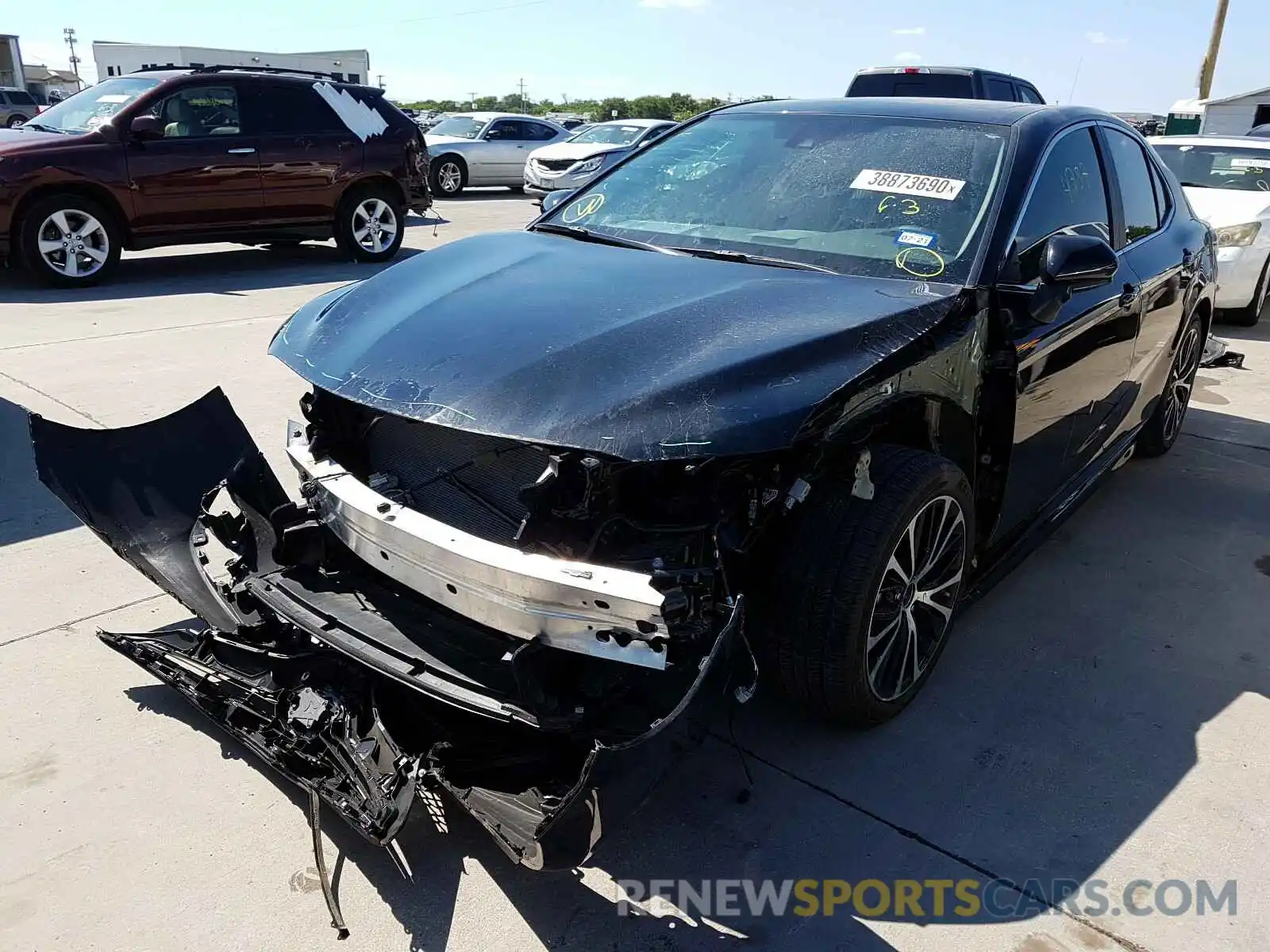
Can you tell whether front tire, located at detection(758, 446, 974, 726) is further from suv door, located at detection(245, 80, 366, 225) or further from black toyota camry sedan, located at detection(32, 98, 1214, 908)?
suv door, located at detection(245, 80, 366, 225)

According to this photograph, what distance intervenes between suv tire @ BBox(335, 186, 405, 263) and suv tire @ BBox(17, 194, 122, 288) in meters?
2.26

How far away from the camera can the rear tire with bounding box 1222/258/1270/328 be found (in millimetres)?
8897

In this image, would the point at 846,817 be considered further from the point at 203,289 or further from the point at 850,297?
the point at 203,289

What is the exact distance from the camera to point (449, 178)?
62.8ft

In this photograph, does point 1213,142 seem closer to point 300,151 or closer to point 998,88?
point 998,88

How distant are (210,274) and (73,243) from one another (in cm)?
136

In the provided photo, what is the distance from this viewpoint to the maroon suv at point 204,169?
28.8 ft

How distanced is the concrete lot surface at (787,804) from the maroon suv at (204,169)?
5727 mm

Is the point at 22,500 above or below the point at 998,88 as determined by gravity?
below

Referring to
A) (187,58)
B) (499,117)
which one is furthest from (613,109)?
(499,117)

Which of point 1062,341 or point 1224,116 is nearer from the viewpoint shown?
point 1062,341

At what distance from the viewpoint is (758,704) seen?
10.2 ft

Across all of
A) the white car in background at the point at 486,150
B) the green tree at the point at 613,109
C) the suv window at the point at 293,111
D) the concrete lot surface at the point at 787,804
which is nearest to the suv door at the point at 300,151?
the suv window at the point at 293,111

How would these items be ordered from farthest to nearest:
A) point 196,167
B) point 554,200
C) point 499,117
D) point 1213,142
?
Result: point 499,117 → point 1213,142 → point 196,167 → point 554,200
